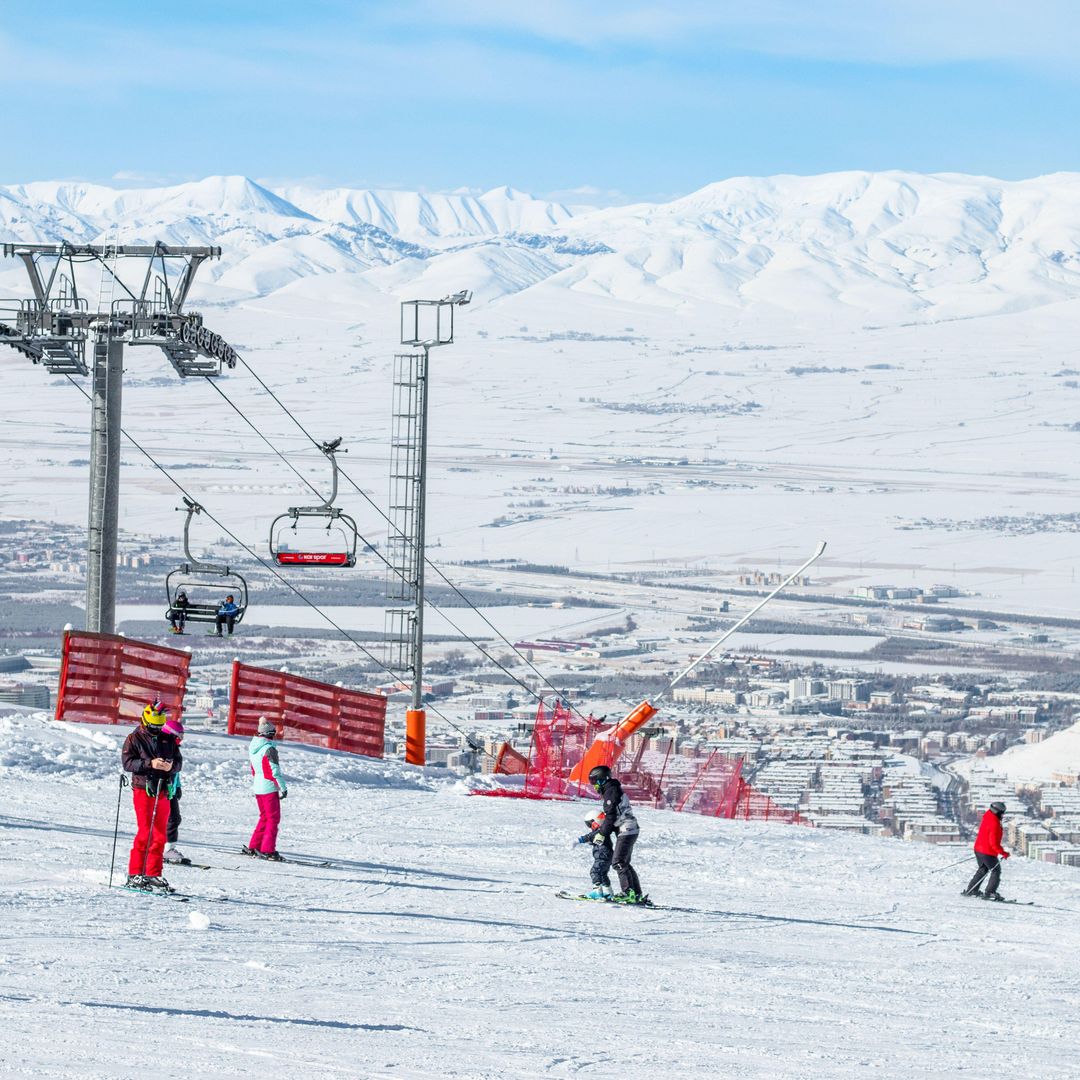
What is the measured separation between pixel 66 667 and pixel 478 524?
11692 centimetres

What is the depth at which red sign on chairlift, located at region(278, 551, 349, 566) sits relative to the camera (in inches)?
891

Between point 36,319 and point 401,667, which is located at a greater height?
point 36,319

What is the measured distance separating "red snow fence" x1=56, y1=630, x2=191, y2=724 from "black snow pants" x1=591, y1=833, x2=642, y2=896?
25.2 ft

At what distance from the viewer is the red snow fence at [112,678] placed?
63.5ft

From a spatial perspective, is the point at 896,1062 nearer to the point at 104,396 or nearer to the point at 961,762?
the point at 104,396

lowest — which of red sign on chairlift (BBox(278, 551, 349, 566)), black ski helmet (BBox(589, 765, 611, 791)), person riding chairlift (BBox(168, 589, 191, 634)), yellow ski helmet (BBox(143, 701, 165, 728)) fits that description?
black ski helmet (BBox(589, 765, 611, 791))

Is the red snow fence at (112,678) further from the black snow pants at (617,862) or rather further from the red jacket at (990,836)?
the red jacket at (990,836)

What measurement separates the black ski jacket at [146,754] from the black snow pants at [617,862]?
3112 millimetres

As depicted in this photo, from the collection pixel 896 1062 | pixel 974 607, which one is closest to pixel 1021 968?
pixel 896 1062

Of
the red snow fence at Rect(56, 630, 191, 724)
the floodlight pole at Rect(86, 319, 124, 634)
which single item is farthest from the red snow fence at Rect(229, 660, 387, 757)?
the floodlight pole at Rect(86, 319, 124, 634)

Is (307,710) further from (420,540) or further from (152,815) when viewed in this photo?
(152,815)

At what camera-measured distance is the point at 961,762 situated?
195ft

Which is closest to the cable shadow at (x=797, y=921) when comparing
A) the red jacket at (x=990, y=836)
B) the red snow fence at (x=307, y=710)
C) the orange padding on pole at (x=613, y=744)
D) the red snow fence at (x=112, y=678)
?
the red jacket at (x=990, y=836)

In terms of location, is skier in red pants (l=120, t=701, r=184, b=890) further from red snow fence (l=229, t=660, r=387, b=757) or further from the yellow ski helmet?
red snow fence (l=229, t=660, r=387, b=757)
